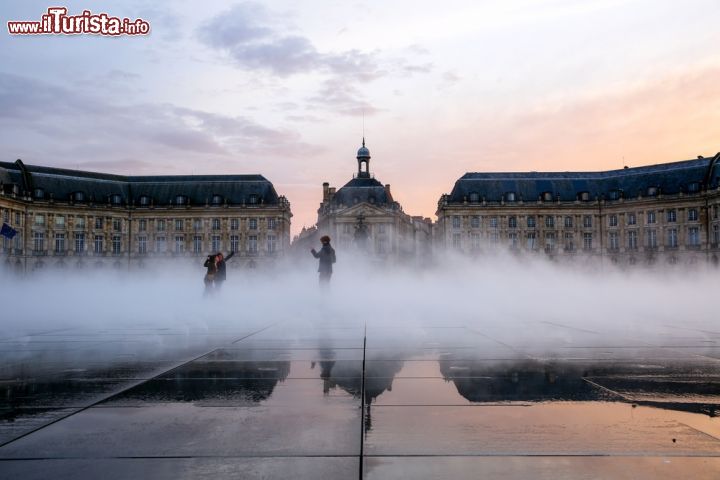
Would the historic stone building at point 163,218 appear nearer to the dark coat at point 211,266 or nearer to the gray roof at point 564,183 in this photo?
the gray roof at point 564,183

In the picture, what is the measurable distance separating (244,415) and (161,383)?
1.85m

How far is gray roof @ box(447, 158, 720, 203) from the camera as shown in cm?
9638

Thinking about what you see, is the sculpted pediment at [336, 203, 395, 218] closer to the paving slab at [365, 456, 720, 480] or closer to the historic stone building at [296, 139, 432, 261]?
the historic stone building at [296, 139, 432, 261]

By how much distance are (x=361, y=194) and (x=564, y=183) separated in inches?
1263

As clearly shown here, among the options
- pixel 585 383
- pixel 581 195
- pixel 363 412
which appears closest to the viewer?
pixel 363 412

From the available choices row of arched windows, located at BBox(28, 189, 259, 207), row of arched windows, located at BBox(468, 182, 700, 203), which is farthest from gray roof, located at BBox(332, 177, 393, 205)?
row of arched windows, located at BBox(468, 182, 700, 203)

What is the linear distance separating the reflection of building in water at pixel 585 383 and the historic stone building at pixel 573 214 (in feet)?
307

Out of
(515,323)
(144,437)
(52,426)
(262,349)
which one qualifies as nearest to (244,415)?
(144,437)

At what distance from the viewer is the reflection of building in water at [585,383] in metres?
5.79

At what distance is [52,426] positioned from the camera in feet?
16.0

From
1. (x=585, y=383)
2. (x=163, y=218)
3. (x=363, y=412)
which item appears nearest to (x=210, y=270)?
(x=585, y=383)

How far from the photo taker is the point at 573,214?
10125cm

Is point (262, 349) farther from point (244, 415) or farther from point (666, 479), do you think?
point (666, 479)

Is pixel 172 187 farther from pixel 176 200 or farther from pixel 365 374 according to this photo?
pixel 365 374
